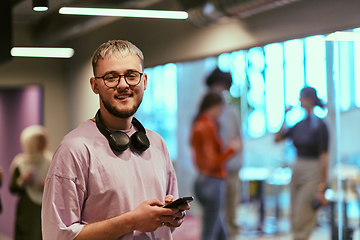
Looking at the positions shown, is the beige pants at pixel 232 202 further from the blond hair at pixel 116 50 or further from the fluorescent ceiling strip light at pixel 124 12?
the blond hair at pixel 116 50

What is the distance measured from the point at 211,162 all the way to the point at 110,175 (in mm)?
3232

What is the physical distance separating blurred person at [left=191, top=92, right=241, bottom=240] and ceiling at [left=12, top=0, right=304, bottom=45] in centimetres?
87

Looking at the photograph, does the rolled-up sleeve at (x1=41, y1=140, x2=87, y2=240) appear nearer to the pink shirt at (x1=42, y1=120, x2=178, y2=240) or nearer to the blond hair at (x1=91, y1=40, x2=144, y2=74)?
the pink shirt at (x1=42, y1=120, x2=178, y2=240)

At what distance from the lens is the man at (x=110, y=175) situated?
140 centimetres

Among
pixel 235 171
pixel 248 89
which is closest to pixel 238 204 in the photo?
pixel 235 171

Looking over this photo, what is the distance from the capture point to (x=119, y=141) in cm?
148

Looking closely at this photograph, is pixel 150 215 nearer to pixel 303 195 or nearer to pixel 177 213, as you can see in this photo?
pixel 177 213

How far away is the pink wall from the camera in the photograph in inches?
195

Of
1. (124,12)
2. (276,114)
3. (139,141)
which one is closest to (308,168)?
(276,114)

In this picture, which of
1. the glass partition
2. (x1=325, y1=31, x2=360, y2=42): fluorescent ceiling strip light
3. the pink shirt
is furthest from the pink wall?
the pink shirt

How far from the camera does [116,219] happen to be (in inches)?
55.8

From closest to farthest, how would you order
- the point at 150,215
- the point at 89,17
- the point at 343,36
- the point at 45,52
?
the point at 150,215 → the point at 343,36 → the point at 89,17 → the point at 45,52

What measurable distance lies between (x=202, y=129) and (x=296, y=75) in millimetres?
1114

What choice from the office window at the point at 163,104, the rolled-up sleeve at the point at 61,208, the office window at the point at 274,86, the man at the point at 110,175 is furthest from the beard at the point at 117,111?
the office window at the point at 163,104
